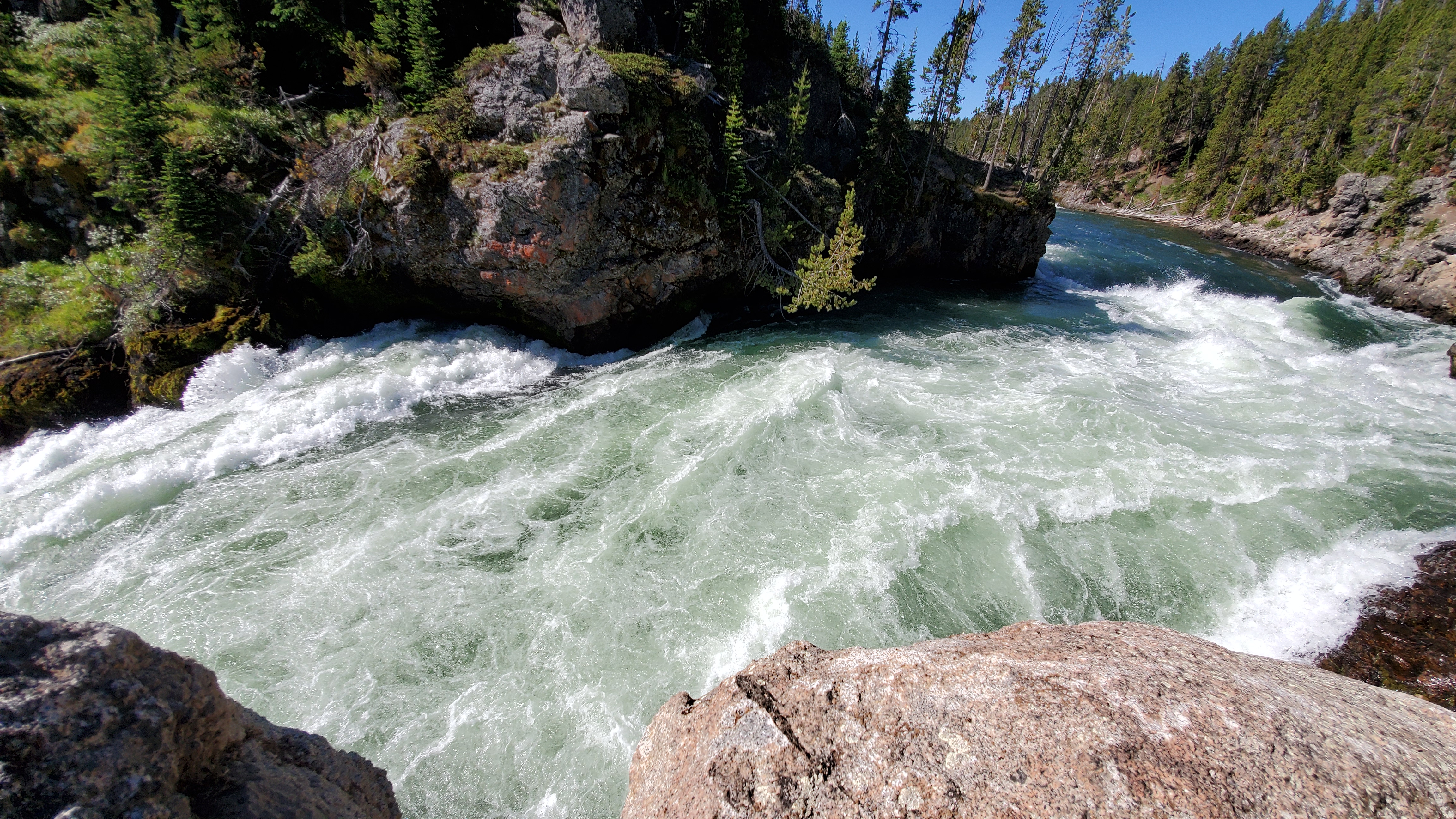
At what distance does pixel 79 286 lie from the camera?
1109 cm

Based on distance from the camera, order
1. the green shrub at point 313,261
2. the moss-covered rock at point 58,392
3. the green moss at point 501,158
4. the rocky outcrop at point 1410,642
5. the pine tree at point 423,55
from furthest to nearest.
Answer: the pine tree at point 423,55
the green shrub at point 313,261
the green moss at point 501,158
the moss-covered rock at point 58,392
the rocky outcrop at point 1410,642

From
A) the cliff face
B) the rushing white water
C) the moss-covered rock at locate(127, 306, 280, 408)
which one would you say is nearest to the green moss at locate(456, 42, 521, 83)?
the cliff face

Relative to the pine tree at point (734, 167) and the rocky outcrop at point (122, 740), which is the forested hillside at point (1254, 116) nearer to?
the pine tree at point (734, 167)

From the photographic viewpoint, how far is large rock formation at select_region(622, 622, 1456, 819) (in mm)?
2537

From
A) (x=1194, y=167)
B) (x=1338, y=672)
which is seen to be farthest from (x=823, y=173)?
(x=1194, y=167)

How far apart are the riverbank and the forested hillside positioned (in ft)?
3.82

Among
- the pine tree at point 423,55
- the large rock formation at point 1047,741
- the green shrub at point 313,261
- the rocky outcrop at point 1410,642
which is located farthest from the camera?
the pine tree at point 423,55

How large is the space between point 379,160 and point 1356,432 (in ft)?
76.2

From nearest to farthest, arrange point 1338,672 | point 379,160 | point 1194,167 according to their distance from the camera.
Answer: point 1338,672 → point 379,160 → point 1194,167

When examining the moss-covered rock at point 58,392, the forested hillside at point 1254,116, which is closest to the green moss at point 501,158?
the moss-covered rock at point 58,392

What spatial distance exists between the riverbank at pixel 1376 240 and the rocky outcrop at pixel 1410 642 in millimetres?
27428

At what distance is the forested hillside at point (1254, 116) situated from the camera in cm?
3180

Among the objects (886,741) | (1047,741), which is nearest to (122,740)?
(886,741)

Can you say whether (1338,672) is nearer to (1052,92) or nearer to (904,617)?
(904,617)
